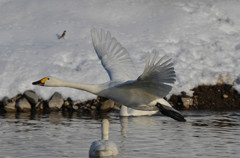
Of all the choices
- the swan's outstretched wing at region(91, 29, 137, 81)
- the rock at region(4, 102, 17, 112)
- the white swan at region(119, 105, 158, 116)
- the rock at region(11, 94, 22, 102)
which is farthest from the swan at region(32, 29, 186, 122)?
the rock at region(11, 94, 22, 102)

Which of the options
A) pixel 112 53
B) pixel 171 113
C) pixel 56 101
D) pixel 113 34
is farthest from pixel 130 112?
pixel 113 34

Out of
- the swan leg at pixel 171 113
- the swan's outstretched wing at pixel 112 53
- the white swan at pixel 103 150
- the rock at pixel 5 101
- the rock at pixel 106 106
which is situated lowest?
the white swan at pixel 103 150

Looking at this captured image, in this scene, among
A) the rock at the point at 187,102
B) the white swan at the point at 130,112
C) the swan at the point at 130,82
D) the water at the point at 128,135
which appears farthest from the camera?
the rock at the point at 187,102

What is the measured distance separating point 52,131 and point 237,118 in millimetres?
4299

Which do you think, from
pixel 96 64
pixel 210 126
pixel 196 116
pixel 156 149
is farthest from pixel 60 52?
pixel 156 149

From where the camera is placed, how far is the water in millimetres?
8469

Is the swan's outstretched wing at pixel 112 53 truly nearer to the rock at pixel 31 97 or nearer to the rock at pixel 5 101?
the rock at pixel 31 97

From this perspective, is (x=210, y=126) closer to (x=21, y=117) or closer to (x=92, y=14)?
(x=21, y=117)

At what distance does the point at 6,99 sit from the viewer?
1429cm

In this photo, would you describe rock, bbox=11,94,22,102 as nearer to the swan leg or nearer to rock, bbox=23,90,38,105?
rock, bbox=23,90,38,105

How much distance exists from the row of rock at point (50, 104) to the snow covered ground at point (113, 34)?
0.64 ft

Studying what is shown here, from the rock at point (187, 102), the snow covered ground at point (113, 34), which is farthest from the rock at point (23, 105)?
the rock at point (187, 102)

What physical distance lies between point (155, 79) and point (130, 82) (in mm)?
453

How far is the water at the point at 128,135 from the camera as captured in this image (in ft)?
27.8
